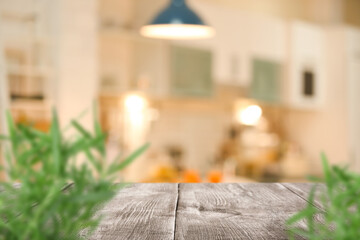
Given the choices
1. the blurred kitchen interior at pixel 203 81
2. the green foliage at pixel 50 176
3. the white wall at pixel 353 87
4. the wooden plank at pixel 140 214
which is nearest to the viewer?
the green foliage at pixel 50 176

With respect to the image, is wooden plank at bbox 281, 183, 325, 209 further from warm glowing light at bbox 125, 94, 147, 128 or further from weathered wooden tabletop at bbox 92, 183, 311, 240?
warm glowing light at bbox 125, 94, 147, 128

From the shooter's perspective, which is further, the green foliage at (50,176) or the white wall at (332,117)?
the white wall at (332,117)

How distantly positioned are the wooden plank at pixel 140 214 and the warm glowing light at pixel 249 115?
17.7 ft

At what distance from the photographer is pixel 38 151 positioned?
0.31m

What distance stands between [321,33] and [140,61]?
2457 millimetres

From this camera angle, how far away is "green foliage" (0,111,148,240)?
0.98 ft

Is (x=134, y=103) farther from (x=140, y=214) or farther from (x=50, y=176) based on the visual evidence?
(x=50, y=176)

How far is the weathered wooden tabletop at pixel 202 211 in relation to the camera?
606mm

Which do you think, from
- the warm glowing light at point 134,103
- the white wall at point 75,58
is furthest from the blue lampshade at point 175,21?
the warm glowing light at point 134,103

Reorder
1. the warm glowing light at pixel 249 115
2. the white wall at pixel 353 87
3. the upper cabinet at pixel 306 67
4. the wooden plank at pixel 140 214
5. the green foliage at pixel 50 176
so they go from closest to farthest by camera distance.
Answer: the green foliage at pixel 50 176
the wooden plank at pixel 140 214
the upper cabinet at pixel 306 67
the white wall at pixel 353 87
the warm glowing light at pixel 249 115

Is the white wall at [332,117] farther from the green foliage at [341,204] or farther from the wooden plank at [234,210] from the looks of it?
the green foliage at [341,204]

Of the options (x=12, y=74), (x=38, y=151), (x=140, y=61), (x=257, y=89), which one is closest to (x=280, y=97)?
(x=257, y=89)

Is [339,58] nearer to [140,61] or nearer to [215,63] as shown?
[215,63]

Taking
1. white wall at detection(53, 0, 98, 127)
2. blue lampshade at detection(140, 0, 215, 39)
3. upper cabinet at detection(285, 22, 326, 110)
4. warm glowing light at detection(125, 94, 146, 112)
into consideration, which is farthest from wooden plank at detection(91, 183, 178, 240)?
upper cabinet at detection(285, 22, 326, 110)
